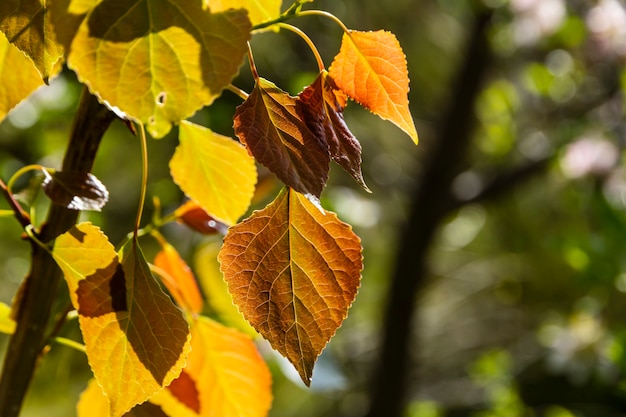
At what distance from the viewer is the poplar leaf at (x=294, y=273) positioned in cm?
29

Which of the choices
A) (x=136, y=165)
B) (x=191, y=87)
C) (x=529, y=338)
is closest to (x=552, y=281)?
(x=529, y=338)

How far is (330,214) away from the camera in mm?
302

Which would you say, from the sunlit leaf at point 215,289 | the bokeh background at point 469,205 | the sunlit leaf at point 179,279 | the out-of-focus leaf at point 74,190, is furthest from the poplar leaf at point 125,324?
the bokeh background at point 469,205

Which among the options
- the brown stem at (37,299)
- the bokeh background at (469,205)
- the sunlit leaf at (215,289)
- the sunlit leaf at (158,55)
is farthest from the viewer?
the bokeh background at (469,205)

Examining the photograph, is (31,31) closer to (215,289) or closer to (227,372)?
(227,372)

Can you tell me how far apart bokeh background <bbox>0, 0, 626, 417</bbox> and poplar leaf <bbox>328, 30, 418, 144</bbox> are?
27.3 inches

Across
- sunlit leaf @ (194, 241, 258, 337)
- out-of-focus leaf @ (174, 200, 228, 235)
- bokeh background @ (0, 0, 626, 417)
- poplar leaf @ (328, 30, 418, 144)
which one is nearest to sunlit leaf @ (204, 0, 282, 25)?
poplar leaf @ (328, 30, 418, 144)

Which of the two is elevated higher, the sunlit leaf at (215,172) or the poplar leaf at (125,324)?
the sunlit leaf at (215,172)

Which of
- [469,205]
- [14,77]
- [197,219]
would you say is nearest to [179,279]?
[197,219]

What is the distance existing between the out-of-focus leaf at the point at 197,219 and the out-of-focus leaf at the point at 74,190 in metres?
0.09

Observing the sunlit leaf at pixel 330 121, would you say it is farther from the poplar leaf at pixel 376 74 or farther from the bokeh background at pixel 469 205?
the bokeh background at pixel 469 205

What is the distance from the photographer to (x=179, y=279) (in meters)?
0.44

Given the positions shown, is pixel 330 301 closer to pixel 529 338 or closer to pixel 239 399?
pixel 239 399

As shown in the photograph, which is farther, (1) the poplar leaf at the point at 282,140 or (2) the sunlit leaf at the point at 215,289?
(2) the sunlit leaf at the point at 215,289
